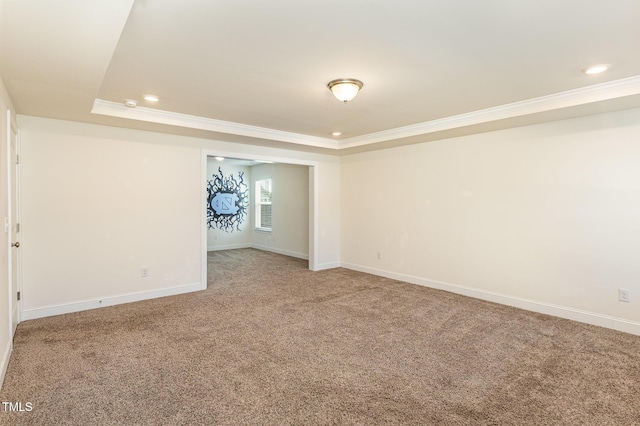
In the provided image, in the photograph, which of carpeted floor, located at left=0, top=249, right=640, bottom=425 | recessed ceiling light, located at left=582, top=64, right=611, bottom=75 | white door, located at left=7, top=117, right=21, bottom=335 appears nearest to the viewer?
carpeted floor, located at left=0, top=249, right=640, bottom=425

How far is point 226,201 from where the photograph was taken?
9.02 meters

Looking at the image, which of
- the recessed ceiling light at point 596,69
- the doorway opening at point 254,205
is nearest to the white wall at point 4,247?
the doorway opening at point 254,205

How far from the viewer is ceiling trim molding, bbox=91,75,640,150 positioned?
3.18 metres

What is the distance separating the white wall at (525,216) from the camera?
355 cm

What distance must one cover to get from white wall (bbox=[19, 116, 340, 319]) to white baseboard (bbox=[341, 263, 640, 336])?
140 inches

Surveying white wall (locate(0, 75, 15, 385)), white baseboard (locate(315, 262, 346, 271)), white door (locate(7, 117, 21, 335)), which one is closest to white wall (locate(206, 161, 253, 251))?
white baseboard (locate(315, 262, 346, 271))

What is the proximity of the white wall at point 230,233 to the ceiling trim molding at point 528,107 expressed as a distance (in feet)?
16.4

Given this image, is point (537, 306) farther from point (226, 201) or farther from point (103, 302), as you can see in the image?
point (226, 201)

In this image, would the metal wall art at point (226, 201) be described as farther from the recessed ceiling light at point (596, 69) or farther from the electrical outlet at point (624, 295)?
the electrical outlet at point (624, 295)

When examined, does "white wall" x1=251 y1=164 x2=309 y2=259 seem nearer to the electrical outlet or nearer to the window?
the window

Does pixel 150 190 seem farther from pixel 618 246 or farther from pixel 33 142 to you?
pixel 618 246

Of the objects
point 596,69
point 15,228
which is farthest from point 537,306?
point 15,228

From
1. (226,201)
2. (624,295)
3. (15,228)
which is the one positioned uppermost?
(226,201)

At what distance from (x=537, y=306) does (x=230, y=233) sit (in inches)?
286
